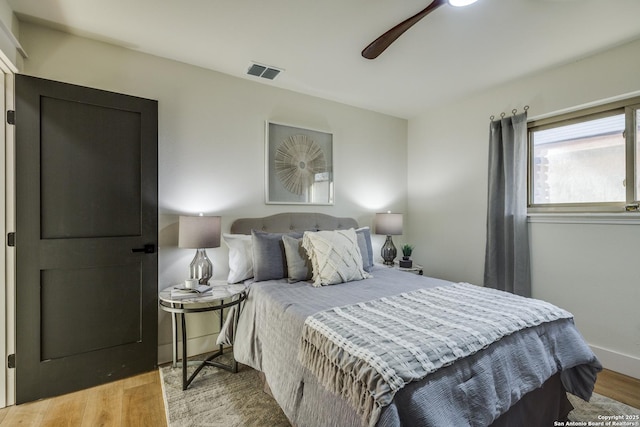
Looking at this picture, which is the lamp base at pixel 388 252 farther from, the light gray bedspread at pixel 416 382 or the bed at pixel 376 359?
the light gray bedspread at pixel 416 382

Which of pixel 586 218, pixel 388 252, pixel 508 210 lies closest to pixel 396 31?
pixel 508 210

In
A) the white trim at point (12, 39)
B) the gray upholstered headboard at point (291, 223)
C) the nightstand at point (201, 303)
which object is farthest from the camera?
the gray upholstered headboard at point (291, 223)

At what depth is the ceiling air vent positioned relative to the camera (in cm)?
268

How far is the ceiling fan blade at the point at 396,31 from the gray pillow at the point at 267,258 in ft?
5.11

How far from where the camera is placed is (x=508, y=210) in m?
2.96

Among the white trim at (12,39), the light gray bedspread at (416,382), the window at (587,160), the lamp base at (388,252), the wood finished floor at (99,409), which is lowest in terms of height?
the wood finished floor at (99,409)

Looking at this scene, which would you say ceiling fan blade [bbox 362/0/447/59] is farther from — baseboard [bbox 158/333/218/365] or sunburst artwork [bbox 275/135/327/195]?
baseboard [bbox 158/333/218/365]

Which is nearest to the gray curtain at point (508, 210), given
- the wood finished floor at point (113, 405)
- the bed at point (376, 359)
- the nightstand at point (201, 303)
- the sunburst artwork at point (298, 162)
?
the wood finished floor at point (113, 405)

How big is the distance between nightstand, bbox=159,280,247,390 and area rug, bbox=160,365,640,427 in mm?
97

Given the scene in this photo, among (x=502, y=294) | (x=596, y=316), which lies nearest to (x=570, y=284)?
(x=596, y=316)

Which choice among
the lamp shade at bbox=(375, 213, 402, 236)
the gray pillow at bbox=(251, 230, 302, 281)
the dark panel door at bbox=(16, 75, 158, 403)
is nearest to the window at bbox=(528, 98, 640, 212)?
the lamp shade at bbox=(375, 213, 402, 236)

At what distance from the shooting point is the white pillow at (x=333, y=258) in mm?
2345

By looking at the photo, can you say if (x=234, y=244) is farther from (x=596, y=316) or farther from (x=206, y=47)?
(x=596, y=316)

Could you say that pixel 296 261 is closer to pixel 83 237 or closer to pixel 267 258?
pixel 267 258
